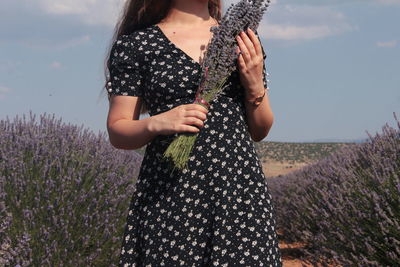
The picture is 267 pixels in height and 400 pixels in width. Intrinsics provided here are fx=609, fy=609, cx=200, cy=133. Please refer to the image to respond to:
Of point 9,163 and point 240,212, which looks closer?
point 240,212

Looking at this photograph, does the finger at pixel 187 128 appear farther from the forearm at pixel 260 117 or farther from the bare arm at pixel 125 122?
the forearm at pixel 260 117

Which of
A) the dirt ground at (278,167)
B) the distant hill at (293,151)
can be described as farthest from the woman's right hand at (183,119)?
the distant hill at (293,151)

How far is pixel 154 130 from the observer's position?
227cm

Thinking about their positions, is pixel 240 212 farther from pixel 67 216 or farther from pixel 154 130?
pixel 67 216

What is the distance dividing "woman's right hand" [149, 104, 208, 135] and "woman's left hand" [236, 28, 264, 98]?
266 mm

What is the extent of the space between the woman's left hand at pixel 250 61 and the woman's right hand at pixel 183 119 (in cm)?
27

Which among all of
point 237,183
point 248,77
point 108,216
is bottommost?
point 108,216

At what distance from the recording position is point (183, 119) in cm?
216

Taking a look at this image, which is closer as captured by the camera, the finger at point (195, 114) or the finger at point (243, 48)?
the finger at point (195, 114)

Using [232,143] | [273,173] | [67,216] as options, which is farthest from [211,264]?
[273,173]

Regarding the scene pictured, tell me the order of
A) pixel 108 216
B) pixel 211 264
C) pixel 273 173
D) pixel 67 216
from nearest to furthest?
1. pixel 211 264
2. pixel 67 216
3. pixel 108 216
4. pixel 273 173

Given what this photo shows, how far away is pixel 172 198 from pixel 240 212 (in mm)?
263

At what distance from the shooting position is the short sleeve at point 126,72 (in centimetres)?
250

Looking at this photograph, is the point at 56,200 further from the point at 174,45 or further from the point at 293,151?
the point at 293,151
